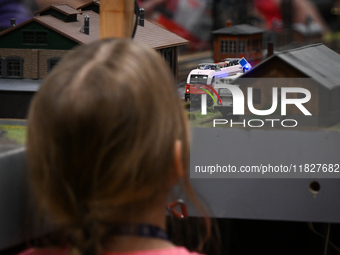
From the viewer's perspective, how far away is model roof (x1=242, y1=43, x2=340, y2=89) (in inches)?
48.4

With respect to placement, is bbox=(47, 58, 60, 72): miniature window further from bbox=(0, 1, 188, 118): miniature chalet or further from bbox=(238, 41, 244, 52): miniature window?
bbox=(238, 41, 244, 52): miniature window

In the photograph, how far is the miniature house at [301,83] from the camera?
1.21 m

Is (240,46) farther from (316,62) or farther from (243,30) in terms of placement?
(316,62)

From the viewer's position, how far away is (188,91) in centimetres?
134

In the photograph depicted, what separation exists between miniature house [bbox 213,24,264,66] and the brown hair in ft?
3.23

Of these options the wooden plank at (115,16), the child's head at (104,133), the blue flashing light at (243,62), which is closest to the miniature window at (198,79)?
the blue flashing light at (243,62)

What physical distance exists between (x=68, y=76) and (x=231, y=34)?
40.8 inches

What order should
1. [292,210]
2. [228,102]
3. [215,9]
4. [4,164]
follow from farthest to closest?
[215,9], [228,102], [292,210], [4,164]

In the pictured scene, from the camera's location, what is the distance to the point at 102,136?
1.33 ft

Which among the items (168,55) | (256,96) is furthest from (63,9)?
(256,96)

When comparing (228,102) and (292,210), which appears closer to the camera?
(292,210)

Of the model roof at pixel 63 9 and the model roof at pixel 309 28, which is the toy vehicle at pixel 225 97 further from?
the model roof at pixel 63 9

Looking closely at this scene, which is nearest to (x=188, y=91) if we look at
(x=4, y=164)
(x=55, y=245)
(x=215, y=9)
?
(x=215, y=9)

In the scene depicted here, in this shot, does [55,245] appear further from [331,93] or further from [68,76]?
[331,93]
